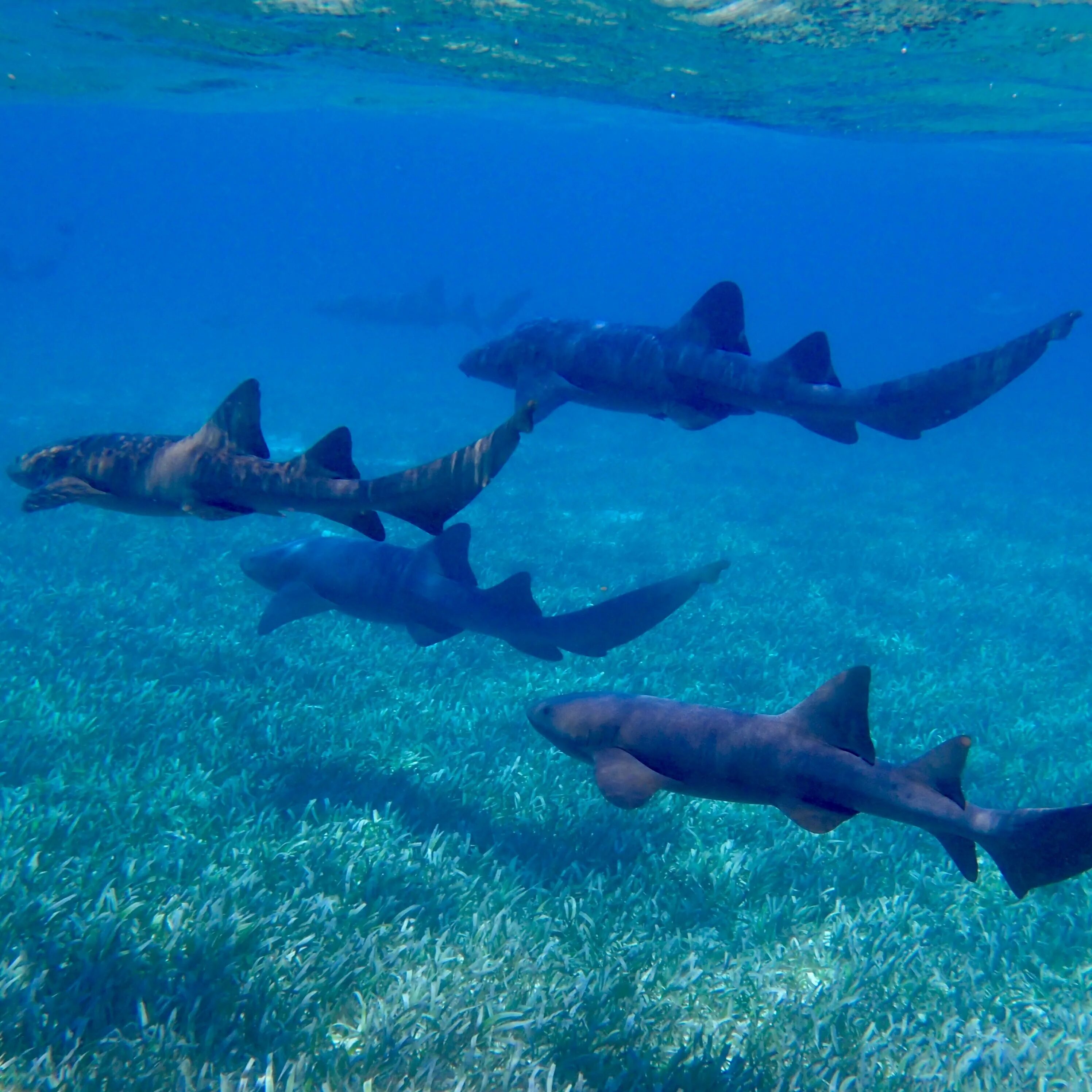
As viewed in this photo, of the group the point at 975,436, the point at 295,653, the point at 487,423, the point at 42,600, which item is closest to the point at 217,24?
the point at 487,423

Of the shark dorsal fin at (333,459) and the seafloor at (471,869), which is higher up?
the shark dorsal fin at (333,459)

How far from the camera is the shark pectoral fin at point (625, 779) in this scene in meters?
4.41

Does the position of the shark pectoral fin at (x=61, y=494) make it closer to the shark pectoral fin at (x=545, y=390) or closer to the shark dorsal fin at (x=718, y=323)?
the shark pectoral fin at (x=545, y=390)

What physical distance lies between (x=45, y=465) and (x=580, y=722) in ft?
13.7

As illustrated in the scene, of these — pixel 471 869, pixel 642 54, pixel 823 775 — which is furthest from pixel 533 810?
pixel 642 54

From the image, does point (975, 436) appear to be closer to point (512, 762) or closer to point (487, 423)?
point (487, 423)

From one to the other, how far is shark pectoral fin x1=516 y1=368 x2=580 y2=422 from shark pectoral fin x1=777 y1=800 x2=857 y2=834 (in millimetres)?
3731

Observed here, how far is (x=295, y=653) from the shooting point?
10.1 m

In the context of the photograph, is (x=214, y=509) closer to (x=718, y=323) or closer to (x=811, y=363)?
(x=718, y=323)

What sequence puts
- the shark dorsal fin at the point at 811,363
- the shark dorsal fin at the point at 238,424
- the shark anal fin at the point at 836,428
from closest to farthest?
the shark dorsal fin at the point at 238,424 → the shark anal fin at the point at 836,428 → the shark dorsal fin at the point at 811,363

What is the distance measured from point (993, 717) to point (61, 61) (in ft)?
118

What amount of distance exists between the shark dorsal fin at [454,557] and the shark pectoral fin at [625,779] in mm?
2942

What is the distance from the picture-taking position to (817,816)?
14.1 ft

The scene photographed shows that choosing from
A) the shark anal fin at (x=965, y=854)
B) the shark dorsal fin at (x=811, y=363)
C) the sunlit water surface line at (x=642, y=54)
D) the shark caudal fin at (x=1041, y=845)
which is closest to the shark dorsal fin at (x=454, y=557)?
the shark dorsal fin at (x=811, y=363)
